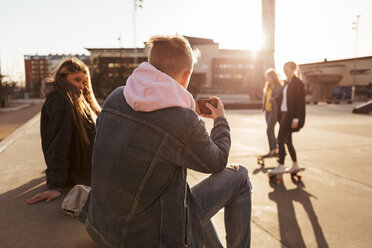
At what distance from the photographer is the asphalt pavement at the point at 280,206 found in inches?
98.0

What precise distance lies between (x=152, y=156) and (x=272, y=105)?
16.4 ft

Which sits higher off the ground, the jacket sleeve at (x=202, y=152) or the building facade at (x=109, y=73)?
the building facade at (x=109, y=73)

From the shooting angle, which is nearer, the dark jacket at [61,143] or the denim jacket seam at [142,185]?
the denim jacket seam at [142,185]

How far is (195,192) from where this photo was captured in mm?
1707

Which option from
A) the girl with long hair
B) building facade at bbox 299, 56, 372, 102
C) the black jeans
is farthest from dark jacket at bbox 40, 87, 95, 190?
building facade at bbox 299, 56, 372, 102

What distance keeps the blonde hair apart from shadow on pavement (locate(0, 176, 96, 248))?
64.5 inches

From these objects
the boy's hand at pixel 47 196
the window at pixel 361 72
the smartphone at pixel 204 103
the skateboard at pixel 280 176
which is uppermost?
the window at pixel 361 72

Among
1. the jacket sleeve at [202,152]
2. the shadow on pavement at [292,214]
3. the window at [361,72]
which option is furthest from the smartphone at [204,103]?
the window at [361,72]

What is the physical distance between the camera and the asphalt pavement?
2490mm

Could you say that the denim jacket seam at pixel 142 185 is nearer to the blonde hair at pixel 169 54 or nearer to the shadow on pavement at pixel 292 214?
the blonde hair at pixel 169 54

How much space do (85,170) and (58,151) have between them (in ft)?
1.19

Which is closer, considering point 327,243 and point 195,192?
point 195,192

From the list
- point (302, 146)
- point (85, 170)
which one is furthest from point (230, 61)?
point (85, 170)

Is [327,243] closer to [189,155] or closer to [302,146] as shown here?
[189,155]
